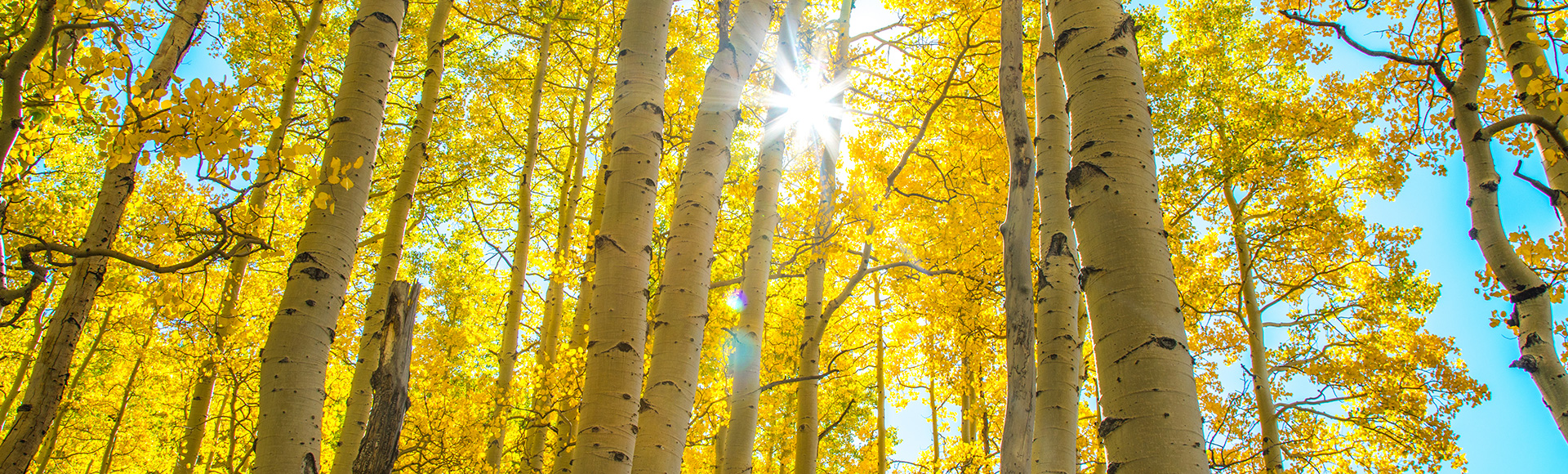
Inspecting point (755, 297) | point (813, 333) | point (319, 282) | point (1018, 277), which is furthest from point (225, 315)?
point (1018, 277)

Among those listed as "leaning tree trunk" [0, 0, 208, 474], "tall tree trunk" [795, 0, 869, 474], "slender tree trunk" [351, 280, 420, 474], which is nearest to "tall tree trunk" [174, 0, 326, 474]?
"leaning tree trunk" [0, 0, 208, 474]

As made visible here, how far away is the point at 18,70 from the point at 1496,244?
22.2 feet

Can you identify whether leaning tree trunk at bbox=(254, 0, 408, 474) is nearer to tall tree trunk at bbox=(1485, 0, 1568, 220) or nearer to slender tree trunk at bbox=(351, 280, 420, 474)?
slender tree trunk at bbox=(351, 280, 420, 474)

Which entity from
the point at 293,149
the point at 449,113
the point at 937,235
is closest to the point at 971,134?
the point at 937,235

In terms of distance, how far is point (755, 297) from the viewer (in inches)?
183

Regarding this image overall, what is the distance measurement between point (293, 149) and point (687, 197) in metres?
1.47

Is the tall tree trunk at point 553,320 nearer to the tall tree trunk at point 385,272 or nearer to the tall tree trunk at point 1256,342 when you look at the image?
the tall tree trunk at point 385,272

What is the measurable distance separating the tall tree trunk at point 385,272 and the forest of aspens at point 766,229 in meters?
0.03

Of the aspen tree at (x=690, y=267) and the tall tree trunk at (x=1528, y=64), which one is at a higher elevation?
the tall tree trunk at (x=1528, y=64)

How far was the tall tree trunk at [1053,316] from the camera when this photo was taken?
9.20 ft

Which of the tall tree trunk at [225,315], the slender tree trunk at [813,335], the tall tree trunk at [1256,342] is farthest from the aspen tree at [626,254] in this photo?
the tall tree trunk at [1256,342]

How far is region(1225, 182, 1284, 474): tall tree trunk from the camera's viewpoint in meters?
6.32

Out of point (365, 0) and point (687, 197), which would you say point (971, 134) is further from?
point (365, 0)

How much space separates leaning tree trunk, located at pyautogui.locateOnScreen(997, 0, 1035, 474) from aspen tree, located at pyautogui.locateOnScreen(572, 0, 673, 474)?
154 centimetres
